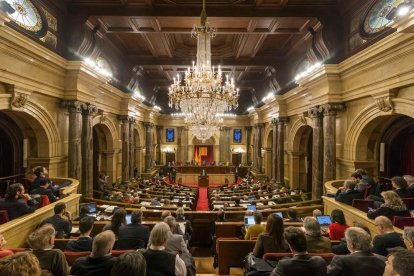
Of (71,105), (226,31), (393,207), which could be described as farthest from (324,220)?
(71,105)

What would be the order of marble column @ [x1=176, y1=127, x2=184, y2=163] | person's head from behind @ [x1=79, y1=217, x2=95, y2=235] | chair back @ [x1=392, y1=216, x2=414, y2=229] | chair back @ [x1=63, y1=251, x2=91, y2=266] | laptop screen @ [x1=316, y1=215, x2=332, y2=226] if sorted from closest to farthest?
chair back @ [x1=63, y1=251, x2=91, y2=266], person's head from behind @ [x1=79, y1=217, x2=95, y2=235], chair back @ [x1=392, y1=216, x2=414, y2=229], laptop screen @ [x1=316, y1=215, x2=332, y2=226], marble column @ [x1=176, y1=127, x2=184, y2=163]

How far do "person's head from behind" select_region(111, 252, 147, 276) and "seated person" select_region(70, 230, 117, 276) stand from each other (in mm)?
460

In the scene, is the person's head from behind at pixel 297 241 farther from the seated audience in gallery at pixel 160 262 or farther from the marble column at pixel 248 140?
the marble column at pixel 248 140

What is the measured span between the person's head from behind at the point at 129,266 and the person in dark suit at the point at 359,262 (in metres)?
1.81

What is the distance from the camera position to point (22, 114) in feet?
23.6

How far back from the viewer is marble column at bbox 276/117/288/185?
14.1m

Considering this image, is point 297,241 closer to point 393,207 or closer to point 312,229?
point 312,229

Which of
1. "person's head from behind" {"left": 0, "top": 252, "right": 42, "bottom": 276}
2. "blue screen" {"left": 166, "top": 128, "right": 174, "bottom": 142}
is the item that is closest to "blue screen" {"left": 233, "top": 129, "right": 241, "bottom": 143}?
"blue screen" {"left": 166, "top": 128, "right": 174, "bottom": 142}

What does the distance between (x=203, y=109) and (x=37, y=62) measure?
15.6 feet

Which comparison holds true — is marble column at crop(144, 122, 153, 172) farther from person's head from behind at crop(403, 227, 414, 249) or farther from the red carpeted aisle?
person's head from behind at crop(403, 227, 414, 249)

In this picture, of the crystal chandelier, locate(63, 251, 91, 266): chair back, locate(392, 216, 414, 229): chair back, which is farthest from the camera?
the crystal chandelier

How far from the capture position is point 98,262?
8.00 ft

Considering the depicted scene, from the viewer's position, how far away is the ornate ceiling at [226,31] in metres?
8.45

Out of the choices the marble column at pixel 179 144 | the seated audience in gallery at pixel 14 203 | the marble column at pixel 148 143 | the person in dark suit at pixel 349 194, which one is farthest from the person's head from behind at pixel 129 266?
the marble column at pixel 179 144
